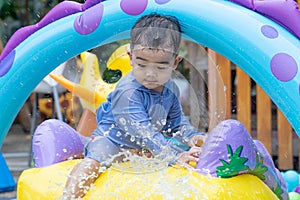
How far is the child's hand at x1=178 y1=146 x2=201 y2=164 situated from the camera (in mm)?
2371

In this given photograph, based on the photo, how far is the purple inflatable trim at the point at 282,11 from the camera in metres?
2.39

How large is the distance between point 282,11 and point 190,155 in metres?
0.66

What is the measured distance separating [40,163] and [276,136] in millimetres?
2657

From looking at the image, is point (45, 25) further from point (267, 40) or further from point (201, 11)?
point (267, 40)

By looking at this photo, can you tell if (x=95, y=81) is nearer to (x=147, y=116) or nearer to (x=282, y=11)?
(x=147, y=116)

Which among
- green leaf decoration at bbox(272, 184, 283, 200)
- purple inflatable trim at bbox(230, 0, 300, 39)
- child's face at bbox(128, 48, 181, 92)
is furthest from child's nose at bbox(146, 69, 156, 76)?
green leaf decoration at bbox(272, 184, 283, 200)

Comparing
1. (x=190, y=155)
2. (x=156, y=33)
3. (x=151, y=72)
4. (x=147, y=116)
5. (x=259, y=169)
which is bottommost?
(x=259, y=169)

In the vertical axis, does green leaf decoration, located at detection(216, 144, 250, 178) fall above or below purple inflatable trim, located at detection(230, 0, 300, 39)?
below

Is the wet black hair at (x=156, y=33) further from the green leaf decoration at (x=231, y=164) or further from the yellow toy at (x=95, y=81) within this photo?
the green leaf decoration at (x=231, y=164)

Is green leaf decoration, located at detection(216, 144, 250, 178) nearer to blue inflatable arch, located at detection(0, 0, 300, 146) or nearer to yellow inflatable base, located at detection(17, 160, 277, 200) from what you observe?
yellow inflatable base, located at detection(17, 160, 277, 200)

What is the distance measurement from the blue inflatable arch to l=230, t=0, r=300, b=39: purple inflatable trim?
27 mm

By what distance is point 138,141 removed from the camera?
2.35 m

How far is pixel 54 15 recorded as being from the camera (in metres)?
2.90

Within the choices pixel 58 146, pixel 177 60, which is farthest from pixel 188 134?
pixel 58 146
